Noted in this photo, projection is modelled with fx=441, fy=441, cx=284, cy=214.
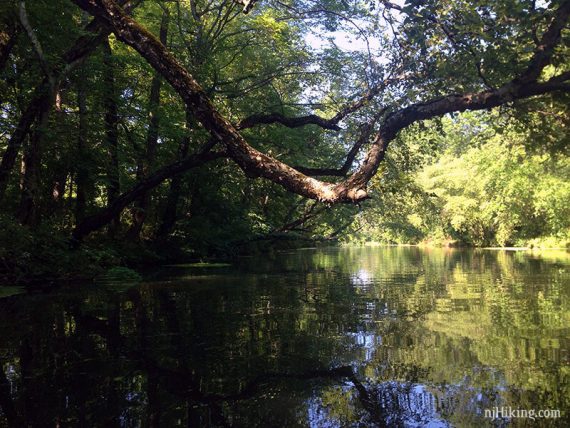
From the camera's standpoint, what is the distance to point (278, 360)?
512cm

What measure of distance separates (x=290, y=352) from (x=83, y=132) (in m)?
10.5

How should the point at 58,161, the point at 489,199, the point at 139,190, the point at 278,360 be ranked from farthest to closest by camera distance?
the point at 489,199
the point at 58,161
the point at 139,190
the point at 278,360

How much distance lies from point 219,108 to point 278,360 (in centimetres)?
1373

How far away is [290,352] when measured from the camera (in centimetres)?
545

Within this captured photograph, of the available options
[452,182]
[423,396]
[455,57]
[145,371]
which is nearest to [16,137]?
[145,371]

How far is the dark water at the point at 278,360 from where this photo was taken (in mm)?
3709

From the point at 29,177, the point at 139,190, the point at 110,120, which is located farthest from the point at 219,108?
the point at 29,177

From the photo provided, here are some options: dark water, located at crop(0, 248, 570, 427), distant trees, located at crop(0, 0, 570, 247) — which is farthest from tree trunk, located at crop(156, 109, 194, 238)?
dark water, located at crop(0, 248, 570, 427)

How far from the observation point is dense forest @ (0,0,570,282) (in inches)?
276

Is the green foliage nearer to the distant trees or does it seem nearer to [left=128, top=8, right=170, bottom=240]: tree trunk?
the distant trees

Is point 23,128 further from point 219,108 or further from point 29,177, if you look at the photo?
point 219,108

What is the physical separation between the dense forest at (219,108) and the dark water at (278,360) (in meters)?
2.08

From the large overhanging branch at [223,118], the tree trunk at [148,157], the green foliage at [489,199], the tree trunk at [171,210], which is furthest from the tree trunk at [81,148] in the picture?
the green foliage at [489,199]

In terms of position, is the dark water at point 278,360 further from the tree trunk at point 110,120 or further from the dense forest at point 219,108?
the tree trunk at point 110,120
